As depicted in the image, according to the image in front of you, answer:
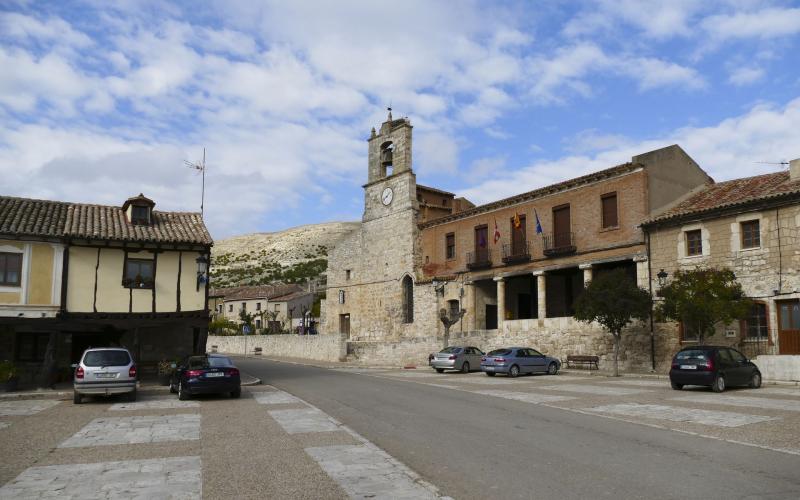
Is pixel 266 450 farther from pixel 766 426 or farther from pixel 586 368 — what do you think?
pixel 586 368

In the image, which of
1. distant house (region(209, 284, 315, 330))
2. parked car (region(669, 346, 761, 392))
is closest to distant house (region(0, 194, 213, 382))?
parked car (region(669, 346, 761, 392))

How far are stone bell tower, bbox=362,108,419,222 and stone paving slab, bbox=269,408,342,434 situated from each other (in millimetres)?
27997

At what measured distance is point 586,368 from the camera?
29250 mm

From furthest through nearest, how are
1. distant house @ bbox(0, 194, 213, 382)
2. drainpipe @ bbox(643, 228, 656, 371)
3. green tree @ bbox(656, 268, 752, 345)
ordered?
drainpipe @ bbox(643, 228, 656, 371)
green tree @ bbox(656, 268, 752, 345)
distant house @ bbox(0, 194, 213, 382)

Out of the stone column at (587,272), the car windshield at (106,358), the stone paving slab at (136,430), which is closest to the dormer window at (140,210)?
the car windshield at (106,358)

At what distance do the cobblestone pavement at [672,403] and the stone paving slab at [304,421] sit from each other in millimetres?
5832

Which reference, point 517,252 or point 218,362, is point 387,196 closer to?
point 517,252

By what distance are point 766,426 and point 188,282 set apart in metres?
19.5

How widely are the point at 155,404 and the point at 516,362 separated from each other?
15107 mm

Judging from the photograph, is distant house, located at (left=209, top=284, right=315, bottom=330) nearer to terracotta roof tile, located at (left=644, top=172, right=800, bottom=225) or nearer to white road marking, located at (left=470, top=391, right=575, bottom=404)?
terracotta roof tile, located at (left=644, top=172, right=800, bottom=225)

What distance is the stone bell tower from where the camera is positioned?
4222 cm

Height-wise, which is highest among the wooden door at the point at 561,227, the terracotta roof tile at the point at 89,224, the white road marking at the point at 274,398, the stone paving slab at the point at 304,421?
the wooden door at the point at 561,227

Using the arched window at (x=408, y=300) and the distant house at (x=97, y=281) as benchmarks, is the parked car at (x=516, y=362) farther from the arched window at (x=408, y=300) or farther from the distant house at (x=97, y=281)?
the arched window at (x=408, y=300)

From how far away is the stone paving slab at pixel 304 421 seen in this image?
39.7 feet
